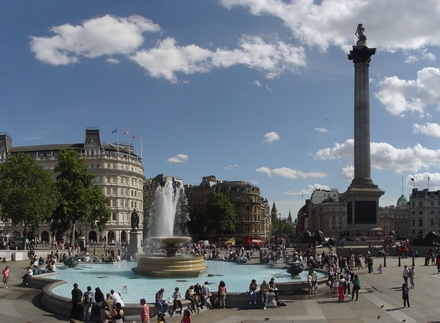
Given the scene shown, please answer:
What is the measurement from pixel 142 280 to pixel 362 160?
43.4 metres

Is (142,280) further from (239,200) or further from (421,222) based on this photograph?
(421,222)

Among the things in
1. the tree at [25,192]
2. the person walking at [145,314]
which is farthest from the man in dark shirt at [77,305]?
the tree at [25,192]

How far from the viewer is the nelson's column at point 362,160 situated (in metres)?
58.4

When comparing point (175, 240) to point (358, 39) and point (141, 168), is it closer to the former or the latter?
point (358, 39)

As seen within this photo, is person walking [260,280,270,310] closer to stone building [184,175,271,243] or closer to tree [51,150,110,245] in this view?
tree [51,150,110,245]

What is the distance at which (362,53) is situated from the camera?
63594 mm

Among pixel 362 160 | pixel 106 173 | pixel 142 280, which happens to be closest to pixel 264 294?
pixel 142 280

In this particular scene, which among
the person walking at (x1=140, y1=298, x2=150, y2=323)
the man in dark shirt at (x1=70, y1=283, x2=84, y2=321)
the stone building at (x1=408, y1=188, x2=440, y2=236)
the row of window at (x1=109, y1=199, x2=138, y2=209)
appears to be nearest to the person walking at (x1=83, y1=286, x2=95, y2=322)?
the man in dark shirt at (x1=70, y1=283, x2=84, y2=321)

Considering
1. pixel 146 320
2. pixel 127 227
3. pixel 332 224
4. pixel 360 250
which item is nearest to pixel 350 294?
pixel 146 320

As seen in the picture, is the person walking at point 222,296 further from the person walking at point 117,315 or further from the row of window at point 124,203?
the row of window at point 124,203

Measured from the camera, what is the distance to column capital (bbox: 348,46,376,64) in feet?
208

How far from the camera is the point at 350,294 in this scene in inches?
895

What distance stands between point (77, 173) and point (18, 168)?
285 inches

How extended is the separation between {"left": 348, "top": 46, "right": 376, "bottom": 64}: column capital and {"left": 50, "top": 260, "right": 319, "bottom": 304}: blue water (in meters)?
40.4
